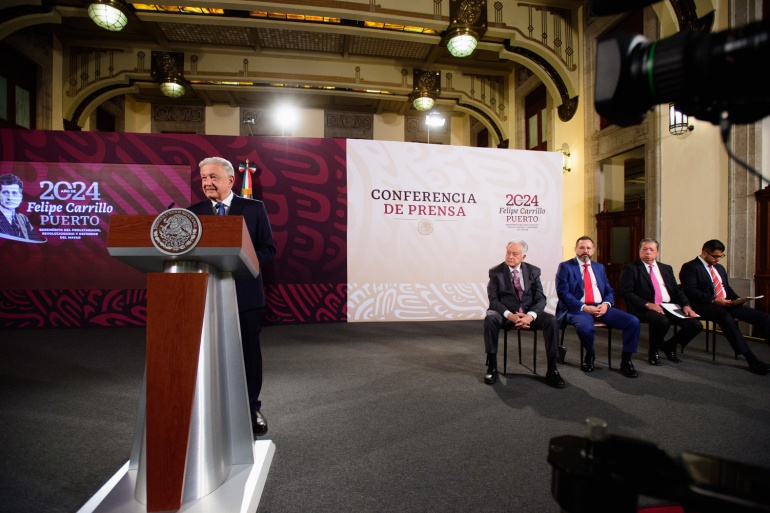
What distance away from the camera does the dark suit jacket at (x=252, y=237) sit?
2.06 m

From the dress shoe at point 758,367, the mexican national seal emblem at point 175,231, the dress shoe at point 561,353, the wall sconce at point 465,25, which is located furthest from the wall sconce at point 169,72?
the dress shoe at point 758,367

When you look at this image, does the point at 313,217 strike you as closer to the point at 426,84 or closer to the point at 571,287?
the point at 571,287

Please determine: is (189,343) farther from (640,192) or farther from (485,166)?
(640,192)

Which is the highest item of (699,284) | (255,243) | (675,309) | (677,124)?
(677,124)

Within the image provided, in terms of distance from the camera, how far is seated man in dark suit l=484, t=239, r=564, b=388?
10.4 feet

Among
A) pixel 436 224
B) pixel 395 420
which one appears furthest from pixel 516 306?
pixel 436 224

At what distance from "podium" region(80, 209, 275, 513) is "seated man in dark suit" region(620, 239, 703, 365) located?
3610mm

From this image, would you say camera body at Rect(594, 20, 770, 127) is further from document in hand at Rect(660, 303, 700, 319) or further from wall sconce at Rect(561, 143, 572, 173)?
wall sconce at Rect(561, 143, 572, 173)

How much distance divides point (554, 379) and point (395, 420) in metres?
1.37

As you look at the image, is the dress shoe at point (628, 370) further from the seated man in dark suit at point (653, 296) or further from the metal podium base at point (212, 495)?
the metal podium base at point (212, 495)

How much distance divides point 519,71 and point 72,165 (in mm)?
8969

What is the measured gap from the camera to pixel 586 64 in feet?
23.6

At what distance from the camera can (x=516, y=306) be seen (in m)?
3.38

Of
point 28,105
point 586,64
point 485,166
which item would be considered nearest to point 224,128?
point 28,105
